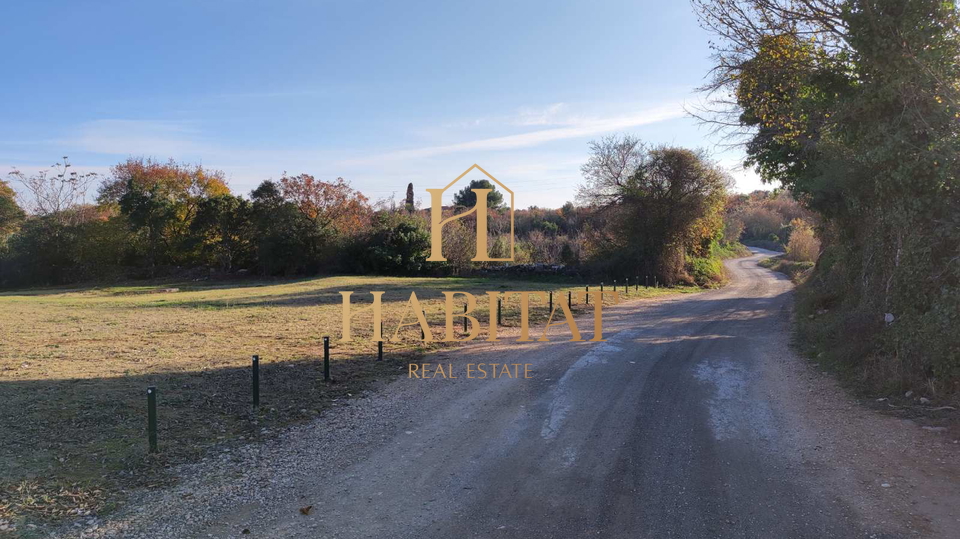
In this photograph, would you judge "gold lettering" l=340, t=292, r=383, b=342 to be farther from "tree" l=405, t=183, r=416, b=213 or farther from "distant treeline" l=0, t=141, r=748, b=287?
"tree" l=405, t=183, r=416, b=213

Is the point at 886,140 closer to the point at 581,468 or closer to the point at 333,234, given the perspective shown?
the point at 581,468

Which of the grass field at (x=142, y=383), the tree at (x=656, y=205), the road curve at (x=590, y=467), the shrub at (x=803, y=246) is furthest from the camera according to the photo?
the shrub at (x=803, y=246)

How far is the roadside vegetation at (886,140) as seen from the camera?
676 centimetres

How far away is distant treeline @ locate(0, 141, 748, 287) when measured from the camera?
90.5 ft

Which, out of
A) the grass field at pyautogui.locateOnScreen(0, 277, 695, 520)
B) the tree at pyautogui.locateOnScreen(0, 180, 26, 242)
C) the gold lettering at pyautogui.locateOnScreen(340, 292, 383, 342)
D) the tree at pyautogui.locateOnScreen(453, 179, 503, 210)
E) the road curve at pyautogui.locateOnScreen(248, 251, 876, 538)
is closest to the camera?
the road curve at pyautogui.locateOnScreen(248, 251, 876, 538)

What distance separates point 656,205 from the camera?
27641mm

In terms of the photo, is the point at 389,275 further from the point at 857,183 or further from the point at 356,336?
the point at 857,183

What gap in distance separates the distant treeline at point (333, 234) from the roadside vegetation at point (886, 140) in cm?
1670

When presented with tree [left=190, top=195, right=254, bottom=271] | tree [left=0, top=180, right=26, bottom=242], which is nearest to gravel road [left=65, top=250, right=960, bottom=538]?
tree [left=190, top=195, right=254, bottom=271]

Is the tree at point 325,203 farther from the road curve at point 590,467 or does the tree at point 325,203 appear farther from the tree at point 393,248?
the road curve at point 590,467

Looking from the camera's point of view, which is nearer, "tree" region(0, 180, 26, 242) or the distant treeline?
the distant treeline

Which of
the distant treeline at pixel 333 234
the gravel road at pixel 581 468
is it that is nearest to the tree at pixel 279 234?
the distant treeline at pixel 333 234

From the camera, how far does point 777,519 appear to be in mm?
4047

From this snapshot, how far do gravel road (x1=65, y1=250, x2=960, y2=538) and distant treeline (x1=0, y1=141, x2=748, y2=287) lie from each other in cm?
2042
